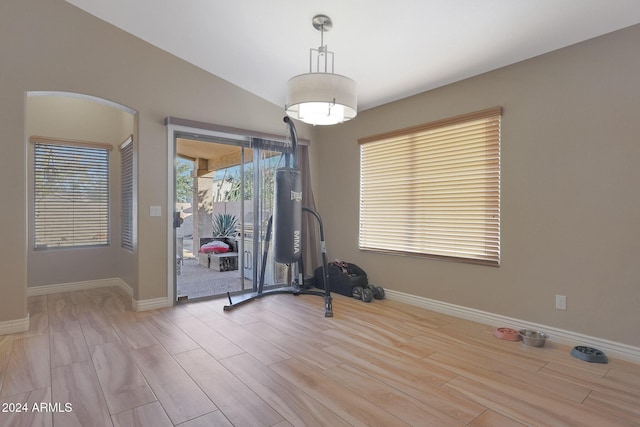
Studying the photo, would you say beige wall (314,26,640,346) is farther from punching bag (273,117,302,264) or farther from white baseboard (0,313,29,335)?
white baseboard (0,313,29,335)

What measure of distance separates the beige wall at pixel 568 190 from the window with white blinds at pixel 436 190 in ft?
0.41

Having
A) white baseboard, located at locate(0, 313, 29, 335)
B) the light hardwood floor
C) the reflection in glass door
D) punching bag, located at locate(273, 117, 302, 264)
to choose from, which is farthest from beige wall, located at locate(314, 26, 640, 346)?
white baseboard, located at locate(0, 313, 29, 335)

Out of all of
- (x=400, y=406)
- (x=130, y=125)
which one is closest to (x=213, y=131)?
(x=130, y=125)

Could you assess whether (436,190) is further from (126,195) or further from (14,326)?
(14,326)

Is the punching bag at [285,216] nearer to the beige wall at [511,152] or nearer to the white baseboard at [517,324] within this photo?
the beige wall at [511,152]

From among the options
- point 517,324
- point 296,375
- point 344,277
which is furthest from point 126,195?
point 517,324

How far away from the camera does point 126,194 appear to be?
488 centimetres

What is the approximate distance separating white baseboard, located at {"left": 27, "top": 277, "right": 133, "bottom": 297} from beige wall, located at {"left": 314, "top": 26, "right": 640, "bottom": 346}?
444cm

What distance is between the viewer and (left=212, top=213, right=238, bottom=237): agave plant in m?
6.48

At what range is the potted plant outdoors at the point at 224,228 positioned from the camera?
6.48 meters

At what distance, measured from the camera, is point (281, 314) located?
Answer: 3.75 metres

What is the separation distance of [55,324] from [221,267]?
2822mm

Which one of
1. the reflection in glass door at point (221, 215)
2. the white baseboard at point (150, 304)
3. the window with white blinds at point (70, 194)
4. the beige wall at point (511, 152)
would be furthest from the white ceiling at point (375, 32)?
the white baseboard at point (150, 304)

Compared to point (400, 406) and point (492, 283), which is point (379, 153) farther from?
point (400, 406)
